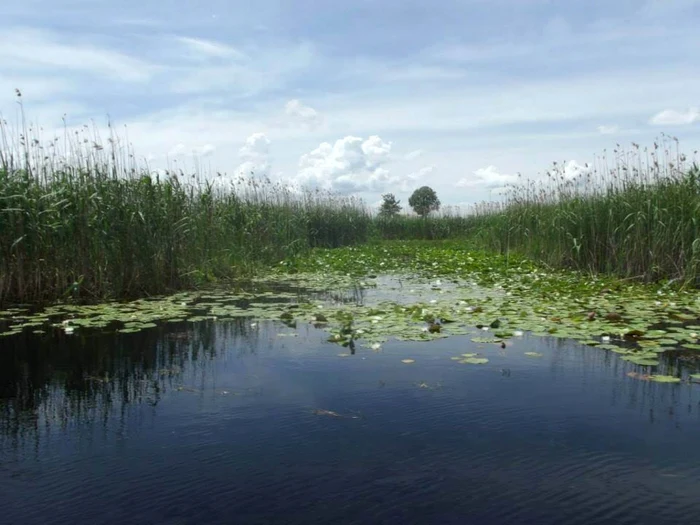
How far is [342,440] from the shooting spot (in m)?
3.16

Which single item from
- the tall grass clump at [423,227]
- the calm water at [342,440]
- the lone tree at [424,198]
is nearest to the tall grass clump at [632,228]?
A: the calm water at [342,440]

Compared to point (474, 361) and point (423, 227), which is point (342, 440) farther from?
point (423, 227)

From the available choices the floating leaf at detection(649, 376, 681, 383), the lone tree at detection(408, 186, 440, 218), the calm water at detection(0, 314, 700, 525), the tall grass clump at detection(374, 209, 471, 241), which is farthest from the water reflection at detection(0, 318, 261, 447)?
the lone tree at detection(408, 186, 440, 218)

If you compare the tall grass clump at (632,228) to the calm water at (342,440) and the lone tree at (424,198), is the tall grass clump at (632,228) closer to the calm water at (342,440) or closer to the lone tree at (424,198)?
the calm water at (342,440)

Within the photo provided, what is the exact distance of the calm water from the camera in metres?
2.48

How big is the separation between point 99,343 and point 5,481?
2.84 meters

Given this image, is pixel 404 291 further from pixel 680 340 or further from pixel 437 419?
pixel 437 419

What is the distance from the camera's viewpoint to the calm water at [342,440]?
8.14ft

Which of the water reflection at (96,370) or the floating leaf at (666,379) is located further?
the floating leaf at (666,379)

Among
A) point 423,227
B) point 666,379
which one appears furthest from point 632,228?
point 423,227

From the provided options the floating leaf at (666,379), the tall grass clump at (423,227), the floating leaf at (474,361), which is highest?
the tall grass clump at (423,227)

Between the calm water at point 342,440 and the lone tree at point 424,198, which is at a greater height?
the lone tree at point 424,198

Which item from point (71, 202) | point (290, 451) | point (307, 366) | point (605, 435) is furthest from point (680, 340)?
point (71, 202)

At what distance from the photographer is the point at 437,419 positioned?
3.48 metres
